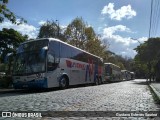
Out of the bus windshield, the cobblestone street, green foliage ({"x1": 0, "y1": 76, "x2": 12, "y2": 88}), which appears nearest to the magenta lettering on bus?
the bus windshield

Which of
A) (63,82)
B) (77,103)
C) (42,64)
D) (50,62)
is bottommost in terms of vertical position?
(77,103)

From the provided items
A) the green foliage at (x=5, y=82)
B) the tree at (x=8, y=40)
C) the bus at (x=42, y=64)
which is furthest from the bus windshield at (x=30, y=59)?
the tree at (x=8, y=40)

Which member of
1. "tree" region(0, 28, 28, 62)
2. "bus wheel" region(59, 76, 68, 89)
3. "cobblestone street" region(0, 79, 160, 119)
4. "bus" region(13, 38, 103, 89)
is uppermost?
"tree" region(0, 28, 28, 62)

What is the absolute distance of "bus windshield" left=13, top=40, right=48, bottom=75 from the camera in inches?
734

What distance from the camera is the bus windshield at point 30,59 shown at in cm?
1864

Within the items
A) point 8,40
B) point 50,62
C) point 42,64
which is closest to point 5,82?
point 50,62

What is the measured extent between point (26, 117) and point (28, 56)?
11.9 meters

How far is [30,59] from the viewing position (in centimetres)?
1892

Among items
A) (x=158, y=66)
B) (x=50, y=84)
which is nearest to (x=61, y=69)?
(x=50, y=84)

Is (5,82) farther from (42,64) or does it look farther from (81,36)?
(81,36)

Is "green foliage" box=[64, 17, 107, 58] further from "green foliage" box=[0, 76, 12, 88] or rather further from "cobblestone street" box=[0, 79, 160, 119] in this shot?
"cobblestone street" box=[0, 79, 160, 119]

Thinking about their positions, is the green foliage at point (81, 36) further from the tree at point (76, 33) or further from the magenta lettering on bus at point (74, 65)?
the magenta lettering on bus at point (74, 65)

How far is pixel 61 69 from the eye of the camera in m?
21.4

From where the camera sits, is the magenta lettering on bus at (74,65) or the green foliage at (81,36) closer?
the magenta lettering on bus at (74,65)
